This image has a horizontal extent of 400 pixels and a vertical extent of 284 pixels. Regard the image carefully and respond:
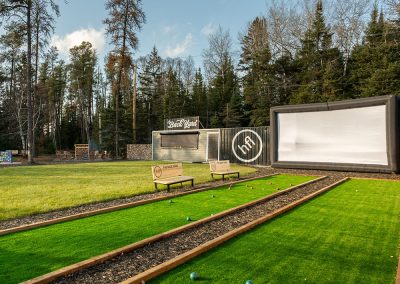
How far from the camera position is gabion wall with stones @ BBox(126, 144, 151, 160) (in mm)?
28883

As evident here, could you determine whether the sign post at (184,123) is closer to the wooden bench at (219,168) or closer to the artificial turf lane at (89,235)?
the wooden bench at (219,168)

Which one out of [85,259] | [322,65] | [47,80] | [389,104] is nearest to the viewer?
[85,259]

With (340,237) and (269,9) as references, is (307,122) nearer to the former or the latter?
(340,237)

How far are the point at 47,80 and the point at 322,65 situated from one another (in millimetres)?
36010

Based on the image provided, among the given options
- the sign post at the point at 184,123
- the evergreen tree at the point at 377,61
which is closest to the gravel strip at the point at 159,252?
the sign post at the point at 184,123

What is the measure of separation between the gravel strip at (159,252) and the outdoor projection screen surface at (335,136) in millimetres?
8513

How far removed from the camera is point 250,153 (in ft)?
63.7

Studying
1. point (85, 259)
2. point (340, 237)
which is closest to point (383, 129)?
point (340, 237)

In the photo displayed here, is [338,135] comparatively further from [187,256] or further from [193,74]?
[193,74]

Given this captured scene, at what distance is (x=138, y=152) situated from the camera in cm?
2986

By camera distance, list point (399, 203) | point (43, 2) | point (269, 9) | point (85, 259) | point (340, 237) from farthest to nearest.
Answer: point (269, 9)
point (43, 2)
point (399, 203)
point (340, 237)
point (85, 259)

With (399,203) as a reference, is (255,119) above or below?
above

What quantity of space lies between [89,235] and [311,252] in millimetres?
3494

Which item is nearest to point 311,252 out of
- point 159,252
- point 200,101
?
point 159,252
